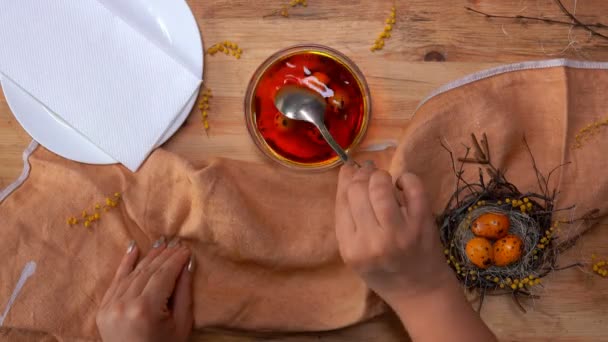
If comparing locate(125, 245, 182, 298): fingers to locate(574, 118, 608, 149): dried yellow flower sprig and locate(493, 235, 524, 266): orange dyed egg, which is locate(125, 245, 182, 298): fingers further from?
locate(574, 118, 608, 149): dried yellow flower sprig

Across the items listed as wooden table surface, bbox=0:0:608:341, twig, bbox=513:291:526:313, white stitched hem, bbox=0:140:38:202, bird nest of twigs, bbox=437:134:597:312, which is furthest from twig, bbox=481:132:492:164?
white stitched hem, bbox=0:140:38:202

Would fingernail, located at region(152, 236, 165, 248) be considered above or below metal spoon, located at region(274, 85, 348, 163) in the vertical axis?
below

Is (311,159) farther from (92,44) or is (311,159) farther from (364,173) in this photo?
(92,44)

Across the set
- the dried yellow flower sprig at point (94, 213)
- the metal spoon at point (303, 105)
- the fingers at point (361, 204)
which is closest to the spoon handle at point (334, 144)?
the metal spoon at point (303, 105)

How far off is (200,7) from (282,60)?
6.3 inches

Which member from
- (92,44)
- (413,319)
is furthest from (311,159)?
(92,44)

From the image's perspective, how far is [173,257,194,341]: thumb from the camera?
0.76 metres

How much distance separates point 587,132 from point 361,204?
0.43 meters

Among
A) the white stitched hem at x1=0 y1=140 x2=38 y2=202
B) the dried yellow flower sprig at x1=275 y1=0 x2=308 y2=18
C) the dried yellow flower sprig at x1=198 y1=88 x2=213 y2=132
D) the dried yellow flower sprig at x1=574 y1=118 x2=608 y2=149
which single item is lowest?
the white stitched hem at x1=0 y1=140 x2=38 y2=202

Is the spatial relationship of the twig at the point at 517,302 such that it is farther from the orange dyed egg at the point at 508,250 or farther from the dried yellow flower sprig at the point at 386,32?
the dried yellow flower sprig at the point at 386,32

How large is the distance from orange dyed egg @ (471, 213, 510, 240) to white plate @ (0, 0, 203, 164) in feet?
1.58

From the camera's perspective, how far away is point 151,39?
31.1 inches

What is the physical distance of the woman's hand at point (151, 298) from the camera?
0.73m

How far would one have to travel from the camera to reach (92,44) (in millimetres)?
784
